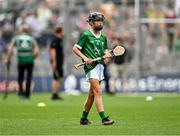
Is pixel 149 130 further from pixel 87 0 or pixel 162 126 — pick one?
pixel 87 0

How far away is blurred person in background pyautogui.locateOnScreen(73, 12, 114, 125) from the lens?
15805 millimetres

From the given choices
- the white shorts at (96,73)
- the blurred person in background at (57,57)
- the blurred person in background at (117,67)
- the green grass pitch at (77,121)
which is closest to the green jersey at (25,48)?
the blurred person in background at (57,57)

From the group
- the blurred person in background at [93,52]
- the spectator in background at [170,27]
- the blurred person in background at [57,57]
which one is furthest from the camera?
the spectator in background at [170,27]

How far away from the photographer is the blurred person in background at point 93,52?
15.8 m

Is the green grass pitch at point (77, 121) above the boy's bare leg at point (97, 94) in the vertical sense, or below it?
below

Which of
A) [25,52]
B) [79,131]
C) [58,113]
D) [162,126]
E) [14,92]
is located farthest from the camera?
[14,92]

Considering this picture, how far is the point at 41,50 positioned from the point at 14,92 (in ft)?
8.15

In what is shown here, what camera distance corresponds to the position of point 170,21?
34.5 metres

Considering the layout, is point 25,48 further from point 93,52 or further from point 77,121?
point 93,52

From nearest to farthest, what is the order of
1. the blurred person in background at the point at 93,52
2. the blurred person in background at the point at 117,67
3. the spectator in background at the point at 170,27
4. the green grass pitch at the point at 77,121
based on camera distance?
1. the green grass pitch at the point at 77,121
2. the blurred person in background at the point at 93,52
3. the blurred person in background at the point at 117,67
4. the spectator in background at the point at 170,27

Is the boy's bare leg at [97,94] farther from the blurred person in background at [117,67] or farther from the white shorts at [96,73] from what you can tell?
the blurred person in background at [117,67]

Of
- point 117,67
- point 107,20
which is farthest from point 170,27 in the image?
point 117,67

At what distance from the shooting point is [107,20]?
34.7 metres

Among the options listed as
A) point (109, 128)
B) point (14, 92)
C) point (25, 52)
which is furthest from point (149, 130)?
point (14, 92)
